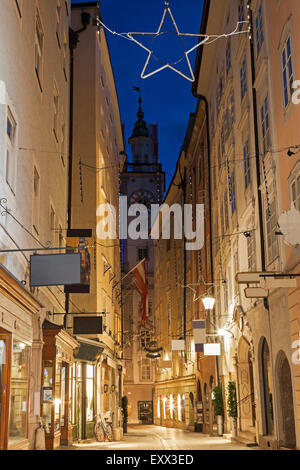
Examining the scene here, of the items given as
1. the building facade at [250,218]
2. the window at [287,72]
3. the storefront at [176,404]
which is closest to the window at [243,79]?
the building facade at [250,218]

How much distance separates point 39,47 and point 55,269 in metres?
8.31

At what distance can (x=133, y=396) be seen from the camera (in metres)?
65.4

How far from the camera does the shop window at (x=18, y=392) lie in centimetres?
1252

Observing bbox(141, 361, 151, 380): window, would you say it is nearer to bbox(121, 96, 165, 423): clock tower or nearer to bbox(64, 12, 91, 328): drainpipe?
bbox(121, 96, 165, 423): clock tower

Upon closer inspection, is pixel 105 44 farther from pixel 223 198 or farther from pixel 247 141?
pixel 247 141

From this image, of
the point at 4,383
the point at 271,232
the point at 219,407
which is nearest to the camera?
the point at 4,383

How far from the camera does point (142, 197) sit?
220 feet

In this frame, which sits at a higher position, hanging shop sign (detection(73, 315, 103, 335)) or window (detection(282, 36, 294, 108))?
window (detection(282, 36, 294, 108))

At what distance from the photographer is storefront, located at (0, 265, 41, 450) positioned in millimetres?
11641

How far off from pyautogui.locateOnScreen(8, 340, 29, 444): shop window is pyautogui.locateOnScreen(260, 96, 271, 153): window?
9.78m

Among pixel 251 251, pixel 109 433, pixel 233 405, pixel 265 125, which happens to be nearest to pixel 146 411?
pixel 109 433

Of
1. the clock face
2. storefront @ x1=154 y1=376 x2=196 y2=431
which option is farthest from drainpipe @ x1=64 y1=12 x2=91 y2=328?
the clock face

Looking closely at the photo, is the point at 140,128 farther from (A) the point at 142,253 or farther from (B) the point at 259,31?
(B) the point at 259,31
